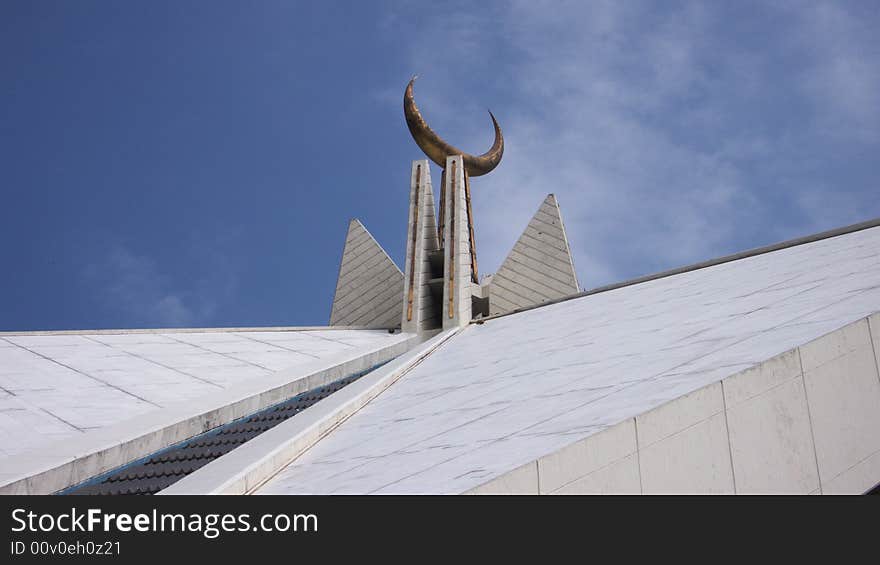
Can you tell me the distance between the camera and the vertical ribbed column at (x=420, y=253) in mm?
13383

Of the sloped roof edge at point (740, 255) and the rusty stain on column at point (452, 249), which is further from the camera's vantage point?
the rusty stain on column at point (452, 249)

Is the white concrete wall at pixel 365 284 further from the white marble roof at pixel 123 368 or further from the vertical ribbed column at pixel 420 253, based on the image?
the white marble roof at pixel 123 368

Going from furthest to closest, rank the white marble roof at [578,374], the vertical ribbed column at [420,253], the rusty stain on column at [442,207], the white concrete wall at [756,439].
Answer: the rusty stain on column at [442,207] < the vertical ribbed column at [420,253] < the white marble roof at [578,374] < the white concrete wall at [756,439]

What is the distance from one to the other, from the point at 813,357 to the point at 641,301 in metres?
4.91

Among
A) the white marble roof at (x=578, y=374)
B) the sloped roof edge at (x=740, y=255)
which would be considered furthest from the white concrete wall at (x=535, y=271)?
the white marble roof at (x=578, y=374)

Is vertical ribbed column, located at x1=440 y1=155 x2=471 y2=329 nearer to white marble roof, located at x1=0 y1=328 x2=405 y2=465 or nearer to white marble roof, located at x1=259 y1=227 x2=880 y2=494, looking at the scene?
white marble roof, located at x1=0 y1=328 x2=405 y2=465

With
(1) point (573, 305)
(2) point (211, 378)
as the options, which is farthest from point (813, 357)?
(1) point (573, 305)

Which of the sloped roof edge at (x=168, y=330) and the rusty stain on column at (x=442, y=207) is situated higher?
the rusty stain on column at (x=442, y=207)

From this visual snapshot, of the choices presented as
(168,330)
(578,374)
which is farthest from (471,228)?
(578,374)

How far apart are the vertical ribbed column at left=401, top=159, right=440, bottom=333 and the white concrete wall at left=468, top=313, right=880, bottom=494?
29.1 ft

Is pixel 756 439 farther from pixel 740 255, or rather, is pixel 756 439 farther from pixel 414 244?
pixel 414 244

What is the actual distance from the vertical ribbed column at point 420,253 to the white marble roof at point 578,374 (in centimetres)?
406
